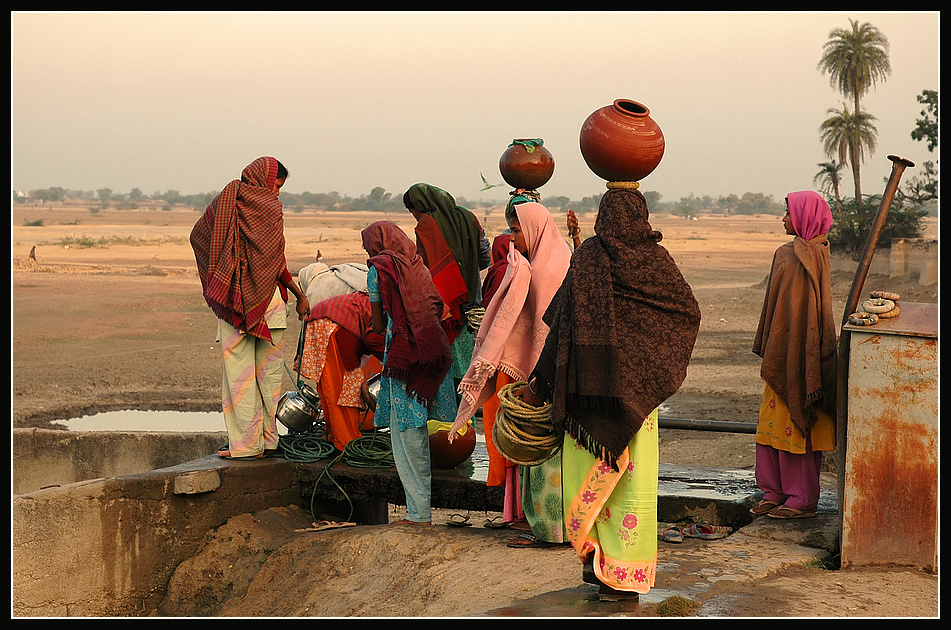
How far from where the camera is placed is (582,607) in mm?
3896

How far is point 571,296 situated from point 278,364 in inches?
131

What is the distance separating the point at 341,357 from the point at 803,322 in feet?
10.6

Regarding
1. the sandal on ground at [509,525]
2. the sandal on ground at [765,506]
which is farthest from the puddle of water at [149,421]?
the sandal on ground at [765,506]

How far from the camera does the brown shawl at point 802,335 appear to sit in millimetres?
5297

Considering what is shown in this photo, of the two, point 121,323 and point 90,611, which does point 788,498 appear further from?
point 121,323

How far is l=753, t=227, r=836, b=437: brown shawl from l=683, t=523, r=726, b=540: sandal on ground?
2.57 feet

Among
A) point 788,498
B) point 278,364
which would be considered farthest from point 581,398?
point 278,364

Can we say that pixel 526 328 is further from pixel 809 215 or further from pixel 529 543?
pixel 809 215

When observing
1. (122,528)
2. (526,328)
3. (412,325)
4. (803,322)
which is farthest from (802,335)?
(122,528)

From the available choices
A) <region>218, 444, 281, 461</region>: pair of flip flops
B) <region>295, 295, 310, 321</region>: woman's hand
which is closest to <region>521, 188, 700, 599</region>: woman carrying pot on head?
<region>295, 295, 310, 321</region>: woman's hand

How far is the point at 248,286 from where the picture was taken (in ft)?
20.8

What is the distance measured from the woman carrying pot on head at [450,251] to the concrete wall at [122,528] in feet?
5.21

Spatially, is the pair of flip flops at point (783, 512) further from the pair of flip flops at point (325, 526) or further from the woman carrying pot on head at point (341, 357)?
the woman carrying pot on head at point (341, 357)

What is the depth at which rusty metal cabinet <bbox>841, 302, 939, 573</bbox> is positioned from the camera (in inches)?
174
